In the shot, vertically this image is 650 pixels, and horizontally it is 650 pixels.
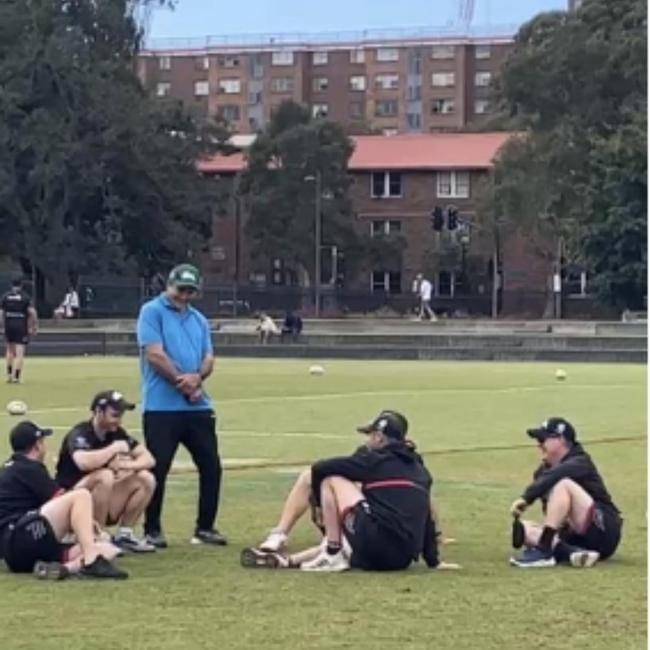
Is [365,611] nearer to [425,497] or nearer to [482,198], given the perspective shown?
[425,497]

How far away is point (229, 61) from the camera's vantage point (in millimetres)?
Result: 160125

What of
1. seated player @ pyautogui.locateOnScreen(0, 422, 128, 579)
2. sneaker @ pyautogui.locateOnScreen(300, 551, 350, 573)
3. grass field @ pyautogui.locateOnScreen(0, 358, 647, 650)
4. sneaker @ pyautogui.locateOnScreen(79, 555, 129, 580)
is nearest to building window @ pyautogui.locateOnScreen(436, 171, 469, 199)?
grass field @ pyautogui.locateOnScreen(0, 358, 647, 650)

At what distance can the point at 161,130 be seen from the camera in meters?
86.3

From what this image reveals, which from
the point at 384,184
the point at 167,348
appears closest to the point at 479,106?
the point at 384,184

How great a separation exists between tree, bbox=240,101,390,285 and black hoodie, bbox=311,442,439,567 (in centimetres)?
8479

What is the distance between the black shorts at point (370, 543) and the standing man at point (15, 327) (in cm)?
2325

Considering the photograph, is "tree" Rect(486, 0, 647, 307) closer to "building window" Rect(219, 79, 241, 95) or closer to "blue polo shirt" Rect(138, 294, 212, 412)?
"blue polo shirt" Rect(138, 294, 212, 412)

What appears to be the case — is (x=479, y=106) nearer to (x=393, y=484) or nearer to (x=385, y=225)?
(x=385, y=225)

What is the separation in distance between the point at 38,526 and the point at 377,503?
1916mm

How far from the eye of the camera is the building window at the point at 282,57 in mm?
156125

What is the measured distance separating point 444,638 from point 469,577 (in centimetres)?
206

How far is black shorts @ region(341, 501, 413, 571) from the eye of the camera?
10289 millimetres

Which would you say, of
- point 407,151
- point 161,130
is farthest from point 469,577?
point 407,151

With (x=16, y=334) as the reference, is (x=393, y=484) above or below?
below
